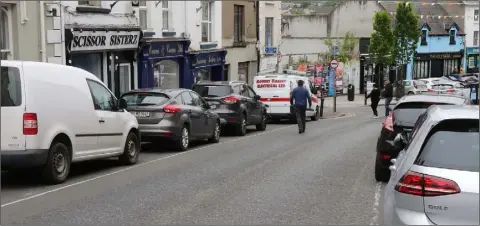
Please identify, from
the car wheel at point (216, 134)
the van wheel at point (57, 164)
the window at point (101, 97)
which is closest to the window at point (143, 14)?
the car wheel at point (216, 134)

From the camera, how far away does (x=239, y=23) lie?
34.4m

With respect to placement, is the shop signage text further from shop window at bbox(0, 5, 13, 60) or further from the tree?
the tree

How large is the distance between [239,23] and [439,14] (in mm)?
36976

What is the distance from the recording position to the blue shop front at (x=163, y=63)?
24375 mm

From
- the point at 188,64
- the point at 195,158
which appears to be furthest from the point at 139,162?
the point at 188,64

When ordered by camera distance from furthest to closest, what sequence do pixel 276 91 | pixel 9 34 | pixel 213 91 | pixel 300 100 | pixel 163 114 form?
pixel 276 91
pixel 300 100
pixel 213 91
pixel 9 34
pixel 163 114

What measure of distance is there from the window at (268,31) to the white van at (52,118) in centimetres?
2715

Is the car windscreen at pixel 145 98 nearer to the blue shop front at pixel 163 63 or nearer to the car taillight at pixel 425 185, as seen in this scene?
the blue shop front at pixel 163 63

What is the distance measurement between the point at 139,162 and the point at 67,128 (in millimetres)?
3149

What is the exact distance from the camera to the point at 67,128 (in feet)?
33.6

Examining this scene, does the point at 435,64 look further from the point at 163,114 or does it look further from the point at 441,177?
the point at 441,177

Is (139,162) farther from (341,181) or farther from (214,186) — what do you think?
(341,181)

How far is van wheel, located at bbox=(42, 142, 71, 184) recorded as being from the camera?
9.81 m

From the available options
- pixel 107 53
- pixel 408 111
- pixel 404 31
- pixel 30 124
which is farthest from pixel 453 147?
pixel 404 31
